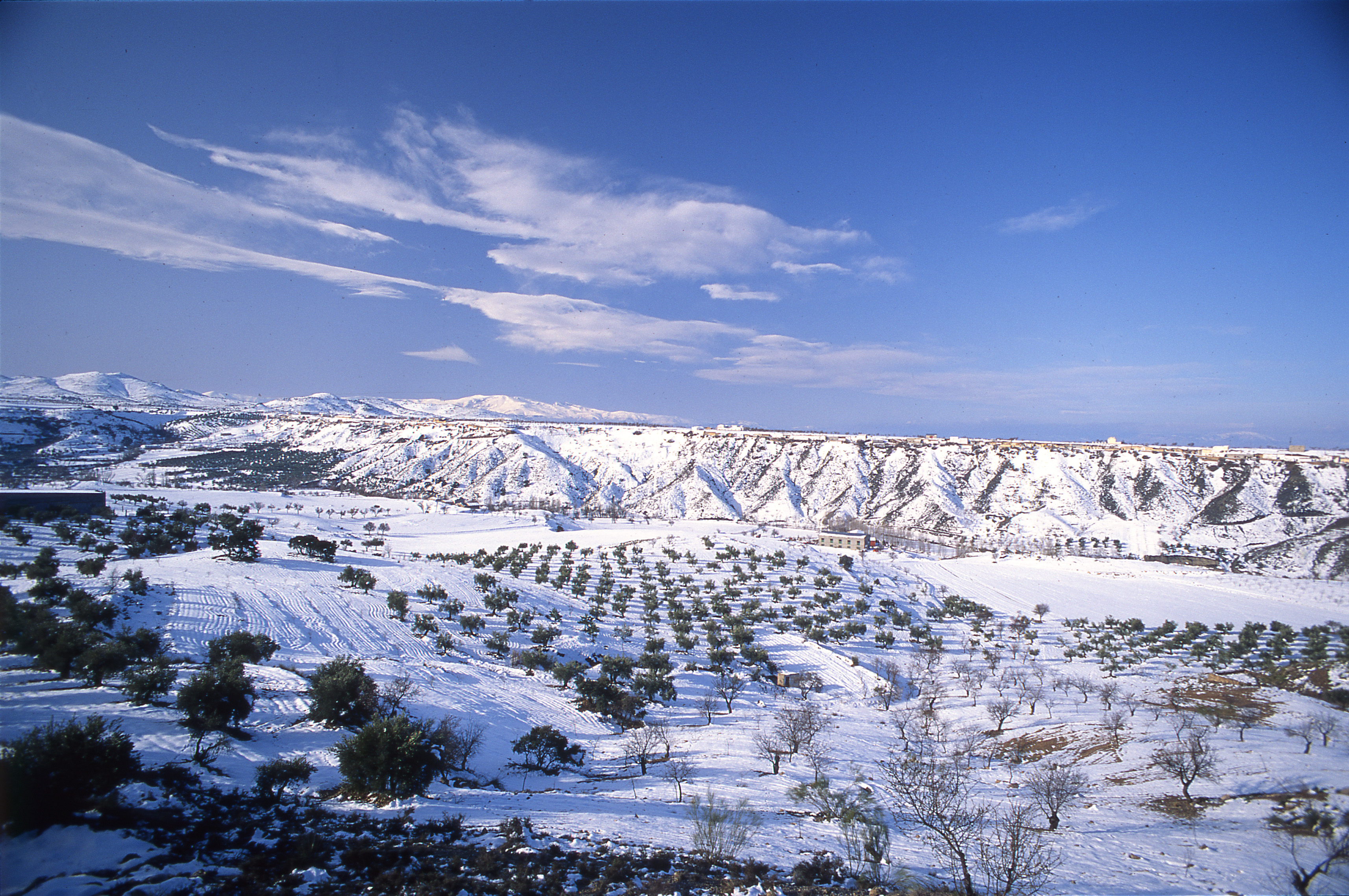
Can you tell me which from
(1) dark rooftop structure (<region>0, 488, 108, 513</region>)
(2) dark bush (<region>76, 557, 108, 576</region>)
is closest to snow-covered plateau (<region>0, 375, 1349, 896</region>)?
(2) dark bush (<region>76, 557, 108, 576</region>)

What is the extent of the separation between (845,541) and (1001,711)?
49.1m

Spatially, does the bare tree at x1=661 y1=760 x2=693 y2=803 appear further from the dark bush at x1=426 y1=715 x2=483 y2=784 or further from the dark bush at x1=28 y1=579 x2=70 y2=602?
the dark bush at x1=28 y1=579 x2=70 y2=602

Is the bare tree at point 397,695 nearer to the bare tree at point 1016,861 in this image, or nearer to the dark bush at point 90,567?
the bare tree at point 1016,861

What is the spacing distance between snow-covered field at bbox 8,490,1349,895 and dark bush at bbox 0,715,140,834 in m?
0.51

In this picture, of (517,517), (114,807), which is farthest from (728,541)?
(114,807)

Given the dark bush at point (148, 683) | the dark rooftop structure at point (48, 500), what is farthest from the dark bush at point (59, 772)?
the dark rooftop structure at point (48, 500)

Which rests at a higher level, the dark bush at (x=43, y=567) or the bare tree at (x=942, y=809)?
the dark bush at (x=43, y=567)

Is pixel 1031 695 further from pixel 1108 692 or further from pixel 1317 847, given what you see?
pixel 1317 847

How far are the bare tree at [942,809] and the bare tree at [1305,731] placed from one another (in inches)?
275

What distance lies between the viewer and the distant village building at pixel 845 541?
7144 centimetres

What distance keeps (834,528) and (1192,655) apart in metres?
57.7

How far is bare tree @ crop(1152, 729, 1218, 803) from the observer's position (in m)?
15.0

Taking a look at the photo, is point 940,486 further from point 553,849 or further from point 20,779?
point 20,779

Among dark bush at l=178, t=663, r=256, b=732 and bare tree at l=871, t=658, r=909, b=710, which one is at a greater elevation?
dark bush at l=178, t=663, r=256, b=732
